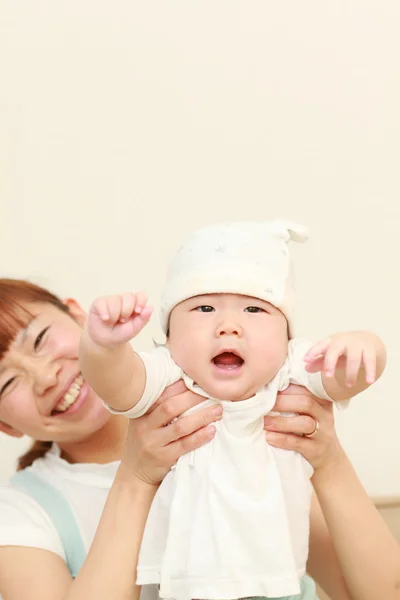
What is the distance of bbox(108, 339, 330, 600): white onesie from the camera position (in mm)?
818

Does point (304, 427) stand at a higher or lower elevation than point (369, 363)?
lower

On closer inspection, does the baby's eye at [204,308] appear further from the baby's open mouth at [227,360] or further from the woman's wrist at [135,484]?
the woman's wrist at [135,484]

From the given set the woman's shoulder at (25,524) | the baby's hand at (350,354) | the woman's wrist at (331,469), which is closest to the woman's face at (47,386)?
the woman's shoulder at (25,524)

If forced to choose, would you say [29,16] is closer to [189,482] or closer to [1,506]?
[1,506]

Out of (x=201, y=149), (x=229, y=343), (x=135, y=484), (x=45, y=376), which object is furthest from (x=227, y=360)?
(x=201, y=149)

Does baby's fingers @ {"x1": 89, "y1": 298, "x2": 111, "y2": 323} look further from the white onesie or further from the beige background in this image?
the beige background

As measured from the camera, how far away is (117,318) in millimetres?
749

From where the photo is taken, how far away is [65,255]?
5.50 feet

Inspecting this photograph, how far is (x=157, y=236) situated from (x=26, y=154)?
355 millimetres

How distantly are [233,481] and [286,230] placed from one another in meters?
0.33

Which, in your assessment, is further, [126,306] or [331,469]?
[331,469]

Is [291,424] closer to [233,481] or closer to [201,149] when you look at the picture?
[233,481]

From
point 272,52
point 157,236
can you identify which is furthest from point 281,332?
point 272,52

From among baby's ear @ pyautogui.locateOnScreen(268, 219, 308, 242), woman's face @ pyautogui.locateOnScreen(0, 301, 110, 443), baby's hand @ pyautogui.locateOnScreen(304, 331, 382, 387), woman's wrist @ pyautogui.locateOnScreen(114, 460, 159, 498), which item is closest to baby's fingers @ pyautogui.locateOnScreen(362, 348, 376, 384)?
baby's hand @ pyautogui.locateOnScreen(304, 331, 382, 387)
